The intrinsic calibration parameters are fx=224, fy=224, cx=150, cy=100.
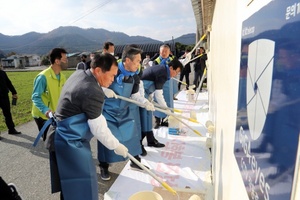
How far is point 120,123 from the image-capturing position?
2771mm

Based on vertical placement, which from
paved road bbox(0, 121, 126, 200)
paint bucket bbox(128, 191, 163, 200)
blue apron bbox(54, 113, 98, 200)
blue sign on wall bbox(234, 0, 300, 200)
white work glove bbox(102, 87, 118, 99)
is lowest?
paved road bbox(0, 121, 126, 200)

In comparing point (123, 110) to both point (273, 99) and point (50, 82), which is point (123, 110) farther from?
point (273, 99)

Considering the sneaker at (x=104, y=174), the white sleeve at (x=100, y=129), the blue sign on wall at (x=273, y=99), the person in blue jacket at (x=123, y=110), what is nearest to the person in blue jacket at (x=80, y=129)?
the white sleeve at (x=100, y=129)

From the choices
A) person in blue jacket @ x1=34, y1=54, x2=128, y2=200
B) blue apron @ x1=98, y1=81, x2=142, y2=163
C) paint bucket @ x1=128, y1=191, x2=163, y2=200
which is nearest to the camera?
person in blue jacket @ x1=34, y1=54, x2=128, y2=200

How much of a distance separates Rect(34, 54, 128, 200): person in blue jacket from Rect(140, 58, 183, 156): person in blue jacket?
1616 millimetres

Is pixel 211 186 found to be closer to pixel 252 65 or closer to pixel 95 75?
pixel 95 75

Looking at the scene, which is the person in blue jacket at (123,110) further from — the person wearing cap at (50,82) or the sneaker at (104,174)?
the person wearing cap at (50,82)

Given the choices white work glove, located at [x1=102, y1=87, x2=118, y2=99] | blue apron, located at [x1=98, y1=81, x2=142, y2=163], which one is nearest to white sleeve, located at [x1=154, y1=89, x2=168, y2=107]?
blue apron, located at [x1=98, y1=81, x2=142, y2=163]

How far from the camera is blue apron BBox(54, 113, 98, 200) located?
5.80 ft

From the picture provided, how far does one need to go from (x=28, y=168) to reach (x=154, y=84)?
2260 millimetres

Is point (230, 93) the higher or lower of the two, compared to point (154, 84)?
higher

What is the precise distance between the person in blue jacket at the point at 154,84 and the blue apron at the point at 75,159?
1681 millimetres

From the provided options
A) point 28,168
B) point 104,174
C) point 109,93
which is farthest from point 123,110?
point 28,168

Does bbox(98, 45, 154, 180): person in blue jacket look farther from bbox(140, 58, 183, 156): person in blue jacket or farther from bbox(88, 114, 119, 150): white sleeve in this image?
bbox(88, 114, 119, 150): white sleeve
